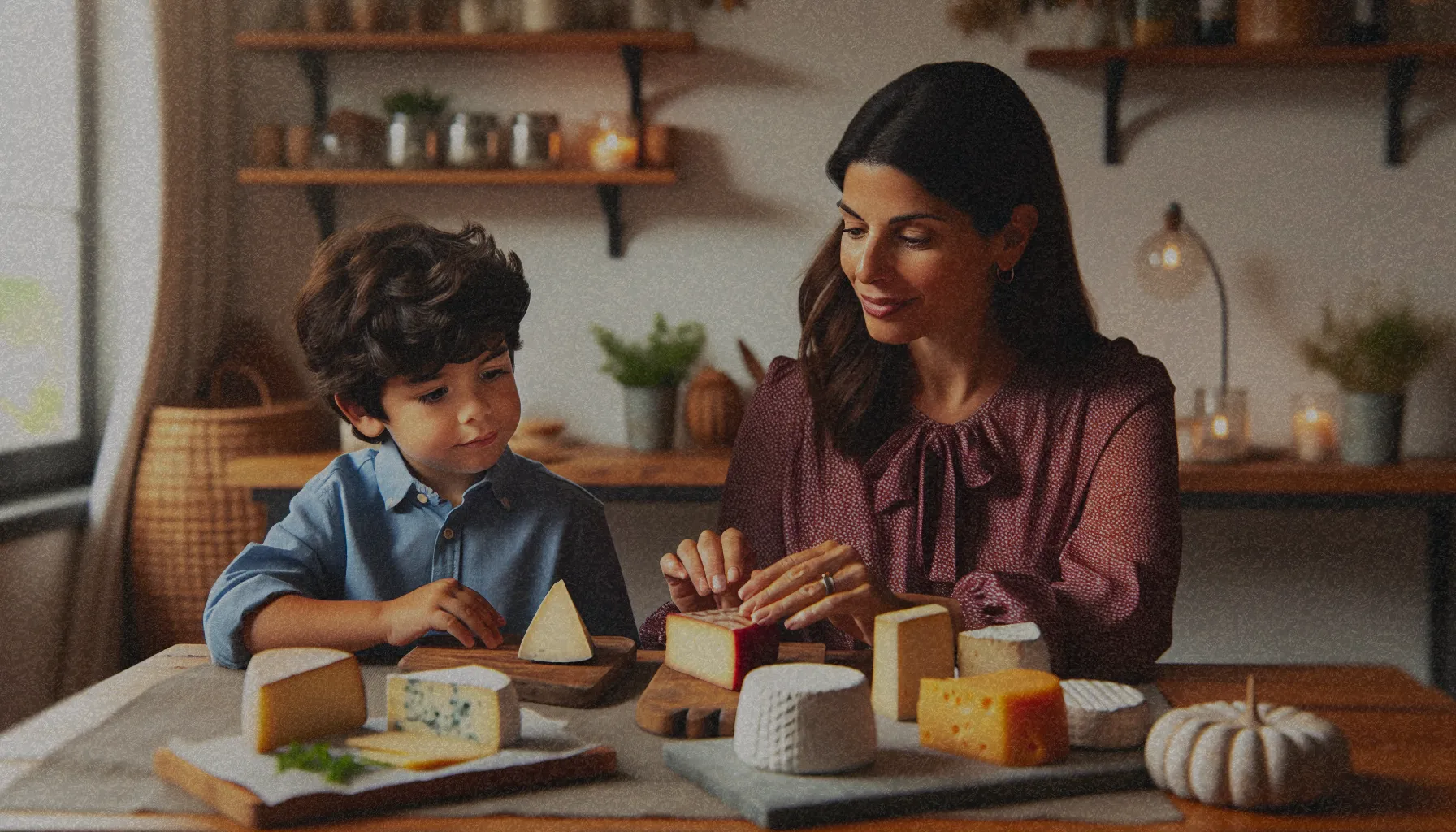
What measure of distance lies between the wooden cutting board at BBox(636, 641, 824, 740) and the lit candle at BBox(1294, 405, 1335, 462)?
262 centimetres

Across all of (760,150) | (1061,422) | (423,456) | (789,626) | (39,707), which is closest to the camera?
(789,626)

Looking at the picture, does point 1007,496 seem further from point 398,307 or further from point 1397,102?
point 1397,102

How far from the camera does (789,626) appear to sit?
141cm

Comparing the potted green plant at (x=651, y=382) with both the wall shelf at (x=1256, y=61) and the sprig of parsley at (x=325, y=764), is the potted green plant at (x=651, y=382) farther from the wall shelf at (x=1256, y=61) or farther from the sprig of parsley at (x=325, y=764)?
the sprig of parsley at (x=325, y=764)

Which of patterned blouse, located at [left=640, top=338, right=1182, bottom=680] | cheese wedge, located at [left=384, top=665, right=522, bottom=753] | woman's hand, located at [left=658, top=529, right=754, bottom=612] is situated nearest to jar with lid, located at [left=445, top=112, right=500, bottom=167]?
patterned blouse, located at [left=640, top=338, right=1182, bottom=680]

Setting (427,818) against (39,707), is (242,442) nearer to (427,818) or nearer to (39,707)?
(39,707)

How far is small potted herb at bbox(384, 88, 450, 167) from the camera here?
11.7 ft

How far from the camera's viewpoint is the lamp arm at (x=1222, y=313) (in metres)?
3.63

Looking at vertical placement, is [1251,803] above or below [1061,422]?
below

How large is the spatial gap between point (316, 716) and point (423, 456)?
19.2 inches

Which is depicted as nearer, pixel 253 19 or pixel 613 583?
pixel 613 583

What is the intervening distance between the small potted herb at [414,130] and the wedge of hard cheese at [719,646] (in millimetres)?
2455

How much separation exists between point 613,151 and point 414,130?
0.53m

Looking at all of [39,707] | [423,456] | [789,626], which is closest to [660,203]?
[39,707]
